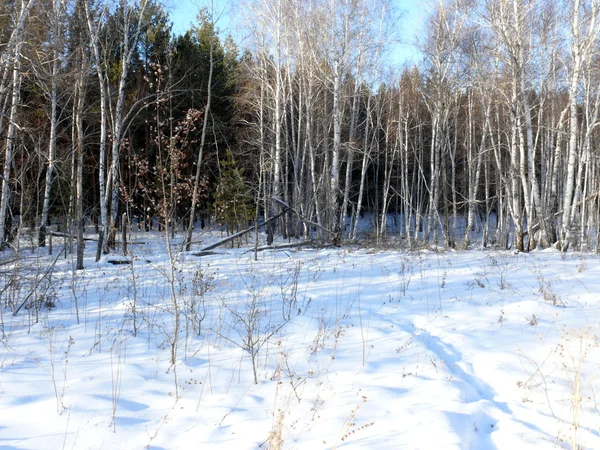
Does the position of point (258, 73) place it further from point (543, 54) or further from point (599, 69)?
point (599, 69)

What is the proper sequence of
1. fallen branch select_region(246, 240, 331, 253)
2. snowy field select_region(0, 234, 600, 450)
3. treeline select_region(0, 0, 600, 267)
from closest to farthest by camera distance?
snowy field select_region(0, 234, 600, 450) → treeline select_region(0, 0, 600, 267) → fallen branch select_region(246, 240, 331, 253)

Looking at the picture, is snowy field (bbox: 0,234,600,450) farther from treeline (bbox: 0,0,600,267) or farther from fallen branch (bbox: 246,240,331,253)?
fallen branch (bbox: 246,240,331,253)

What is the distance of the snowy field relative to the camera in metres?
3.03

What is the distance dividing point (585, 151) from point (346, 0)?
29.5 feet

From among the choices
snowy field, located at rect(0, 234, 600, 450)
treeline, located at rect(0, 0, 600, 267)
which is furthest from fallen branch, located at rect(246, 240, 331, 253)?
snowy field, located at rect(0, 234, 600, 450)

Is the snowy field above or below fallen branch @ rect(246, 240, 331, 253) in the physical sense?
below

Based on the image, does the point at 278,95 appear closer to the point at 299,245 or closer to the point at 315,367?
the point at 299,245

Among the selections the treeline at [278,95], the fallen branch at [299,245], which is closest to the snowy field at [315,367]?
the treeline at [278,95]

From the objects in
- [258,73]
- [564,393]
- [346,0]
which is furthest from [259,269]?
[258,73]

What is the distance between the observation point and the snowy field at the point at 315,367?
3.03 meters

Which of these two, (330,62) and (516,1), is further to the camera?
(330,62)

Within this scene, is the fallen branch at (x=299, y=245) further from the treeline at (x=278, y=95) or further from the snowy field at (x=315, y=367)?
the snowy field at (x=315, y=367)

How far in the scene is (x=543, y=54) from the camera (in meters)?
14.7

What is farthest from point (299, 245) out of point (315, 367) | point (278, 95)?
point (315, 367)
